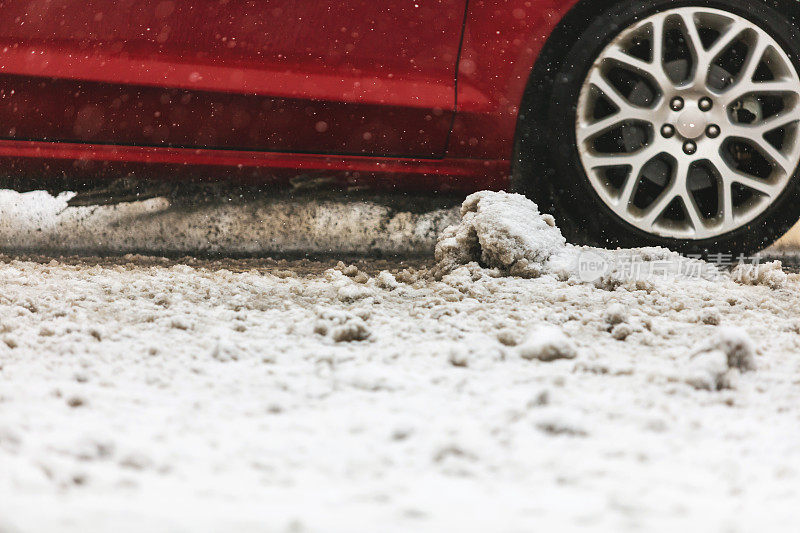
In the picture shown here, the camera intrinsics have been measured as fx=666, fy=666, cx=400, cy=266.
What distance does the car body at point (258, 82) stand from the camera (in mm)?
2279

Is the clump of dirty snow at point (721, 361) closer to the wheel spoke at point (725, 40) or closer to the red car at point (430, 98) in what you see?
the red car at point (430, 98)

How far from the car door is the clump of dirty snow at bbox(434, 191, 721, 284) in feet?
1.12

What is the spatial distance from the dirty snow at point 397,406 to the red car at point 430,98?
0.46 m

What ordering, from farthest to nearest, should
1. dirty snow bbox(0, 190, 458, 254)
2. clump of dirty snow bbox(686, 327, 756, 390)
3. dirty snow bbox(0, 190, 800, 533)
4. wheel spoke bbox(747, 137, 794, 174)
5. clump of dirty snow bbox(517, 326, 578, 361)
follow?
1. dirty snow bbox(0, 190, 458, 254)
2. wheel spoke bbox(747, 137, 794, 174)
3. clump of dirty snow bbox(517, 326, 578, 361)
4. clump of dirty snow bbox(686, 327, 756, 390)
5. dirty snow bbox(0, 190, 800, 533)

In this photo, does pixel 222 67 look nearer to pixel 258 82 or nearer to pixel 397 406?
pixel 258 82


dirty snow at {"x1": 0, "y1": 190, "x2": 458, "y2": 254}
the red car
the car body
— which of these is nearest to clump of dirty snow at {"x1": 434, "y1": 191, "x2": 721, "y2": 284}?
the red car

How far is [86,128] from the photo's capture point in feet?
7.70

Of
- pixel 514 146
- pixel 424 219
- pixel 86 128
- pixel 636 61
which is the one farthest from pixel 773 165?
pixel 86 128

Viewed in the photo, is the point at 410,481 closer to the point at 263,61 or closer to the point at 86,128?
the point at 263,61

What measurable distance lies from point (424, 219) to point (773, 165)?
51.4 inches

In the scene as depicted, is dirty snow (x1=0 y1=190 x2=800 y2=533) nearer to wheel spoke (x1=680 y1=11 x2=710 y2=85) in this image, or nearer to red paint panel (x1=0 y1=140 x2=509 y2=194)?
red paint panel (x1=0 y1=140 x2=509 y2=194)

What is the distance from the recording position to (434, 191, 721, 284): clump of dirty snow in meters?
2.18

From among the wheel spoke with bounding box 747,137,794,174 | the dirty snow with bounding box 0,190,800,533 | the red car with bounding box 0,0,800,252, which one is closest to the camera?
the dirty snow with bounding box 0,190,800,533

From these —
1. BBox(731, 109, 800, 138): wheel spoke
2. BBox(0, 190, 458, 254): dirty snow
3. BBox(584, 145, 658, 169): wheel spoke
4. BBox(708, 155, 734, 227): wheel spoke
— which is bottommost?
BBox(0, 190, 458, 254): dirty snow
